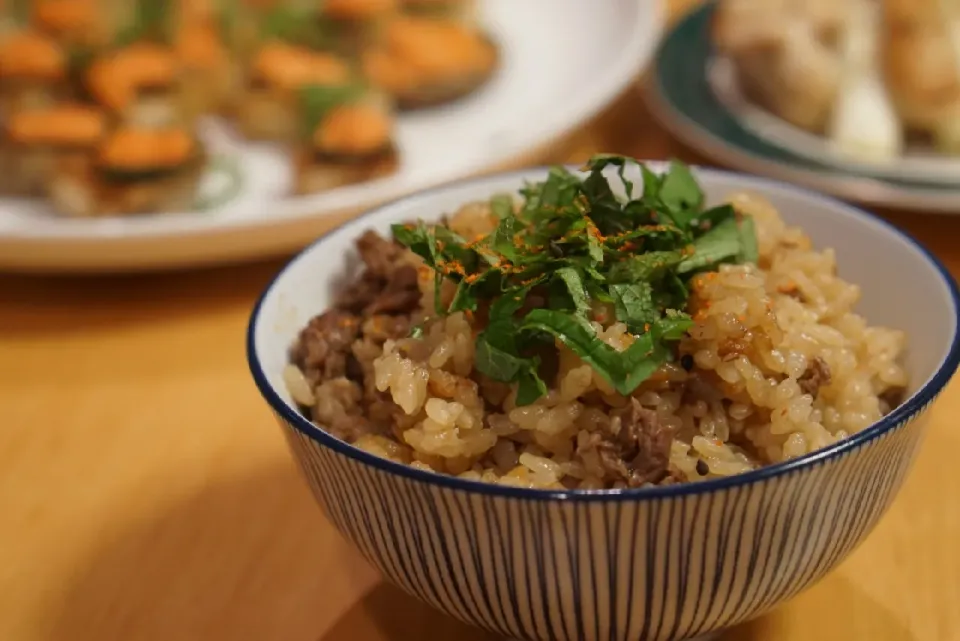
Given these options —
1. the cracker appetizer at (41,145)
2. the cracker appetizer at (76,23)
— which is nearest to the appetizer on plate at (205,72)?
the cracker appetizer at (76,23)

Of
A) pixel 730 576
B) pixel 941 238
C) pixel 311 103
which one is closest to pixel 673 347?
pixel 730 576

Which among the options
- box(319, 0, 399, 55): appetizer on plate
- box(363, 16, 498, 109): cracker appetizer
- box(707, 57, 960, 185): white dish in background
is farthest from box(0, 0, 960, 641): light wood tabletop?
box(319, 0, 399, 55): appetizer on plate

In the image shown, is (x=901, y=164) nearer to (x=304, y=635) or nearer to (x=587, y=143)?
(x=587, y=143)

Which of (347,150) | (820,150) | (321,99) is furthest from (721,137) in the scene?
(321,99)

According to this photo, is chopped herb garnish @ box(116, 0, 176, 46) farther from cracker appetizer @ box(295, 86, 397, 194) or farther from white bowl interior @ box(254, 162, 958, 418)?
white bowl interior @ box(254, 162, 958, 418)

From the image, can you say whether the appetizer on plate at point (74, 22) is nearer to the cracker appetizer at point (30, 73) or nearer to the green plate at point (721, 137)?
the cracker appetizer at point (30, 73)
